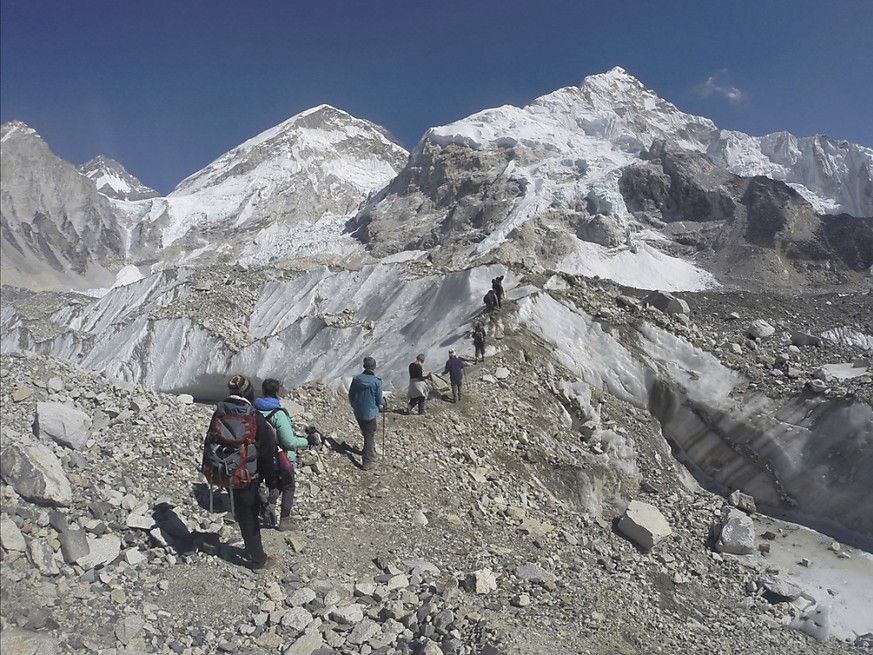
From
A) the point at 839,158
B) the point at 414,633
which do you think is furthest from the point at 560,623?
the point at 839,158

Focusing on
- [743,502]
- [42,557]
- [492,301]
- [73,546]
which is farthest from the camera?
[492,301]

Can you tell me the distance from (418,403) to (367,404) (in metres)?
2.34

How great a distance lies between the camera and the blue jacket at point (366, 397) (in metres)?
7.49

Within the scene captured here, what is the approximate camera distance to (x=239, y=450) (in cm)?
473

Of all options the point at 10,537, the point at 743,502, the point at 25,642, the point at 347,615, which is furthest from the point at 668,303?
the point at 25,642

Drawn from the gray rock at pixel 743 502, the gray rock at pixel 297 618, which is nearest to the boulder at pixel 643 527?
the gray rock at pixel 743 502

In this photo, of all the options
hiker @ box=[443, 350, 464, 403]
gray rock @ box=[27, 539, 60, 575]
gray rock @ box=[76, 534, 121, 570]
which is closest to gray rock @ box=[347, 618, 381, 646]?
gray rock @ box=[76, 534, 121, 570]

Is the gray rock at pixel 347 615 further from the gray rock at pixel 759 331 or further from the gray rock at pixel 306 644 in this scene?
the gray rock at pixel 759 331

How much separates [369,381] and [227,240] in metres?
113

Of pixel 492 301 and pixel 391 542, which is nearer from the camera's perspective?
pixel 391 542

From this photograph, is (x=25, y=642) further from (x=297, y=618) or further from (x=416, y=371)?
(x=416, y=371)

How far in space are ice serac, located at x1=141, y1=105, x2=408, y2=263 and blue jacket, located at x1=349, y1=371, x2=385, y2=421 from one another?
8082cm

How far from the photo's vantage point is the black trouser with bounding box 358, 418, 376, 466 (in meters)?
7.55

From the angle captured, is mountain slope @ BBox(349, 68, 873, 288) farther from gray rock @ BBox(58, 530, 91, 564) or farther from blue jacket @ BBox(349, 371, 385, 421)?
gray rock @ BBox(58, 530, 91, 564)
